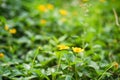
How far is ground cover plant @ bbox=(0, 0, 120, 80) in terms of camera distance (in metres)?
2.21

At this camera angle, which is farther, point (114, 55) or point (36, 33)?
point (36, 33)

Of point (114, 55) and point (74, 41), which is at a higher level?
point (74, 41)

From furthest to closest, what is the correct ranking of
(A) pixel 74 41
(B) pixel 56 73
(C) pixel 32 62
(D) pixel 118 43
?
(D) pixel 118 43 < (A) pixel 74 41 < (C) pixel 32 62 < (B) pixel 56 73

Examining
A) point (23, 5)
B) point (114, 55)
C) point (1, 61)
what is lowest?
point (114, 55)

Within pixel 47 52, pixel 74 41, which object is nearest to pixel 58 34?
pixel 74 41

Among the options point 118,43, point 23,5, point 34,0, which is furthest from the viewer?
point 34,0

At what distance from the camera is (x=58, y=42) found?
108 inches

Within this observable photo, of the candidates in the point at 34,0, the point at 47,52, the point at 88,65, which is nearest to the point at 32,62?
the point at 47,52

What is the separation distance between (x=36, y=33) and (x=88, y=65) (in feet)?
3.88

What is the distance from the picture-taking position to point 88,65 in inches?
87.1

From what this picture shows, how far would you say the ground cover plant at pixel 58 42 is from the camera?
7.25 ft

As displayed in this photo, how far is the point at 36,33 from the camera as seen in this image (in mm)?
3215

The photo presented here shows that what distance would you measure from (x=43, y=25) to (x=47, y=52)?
2.54 ft

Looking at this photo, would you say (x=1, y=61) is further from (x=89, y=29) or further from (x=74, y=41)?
(x=89, y=29)
